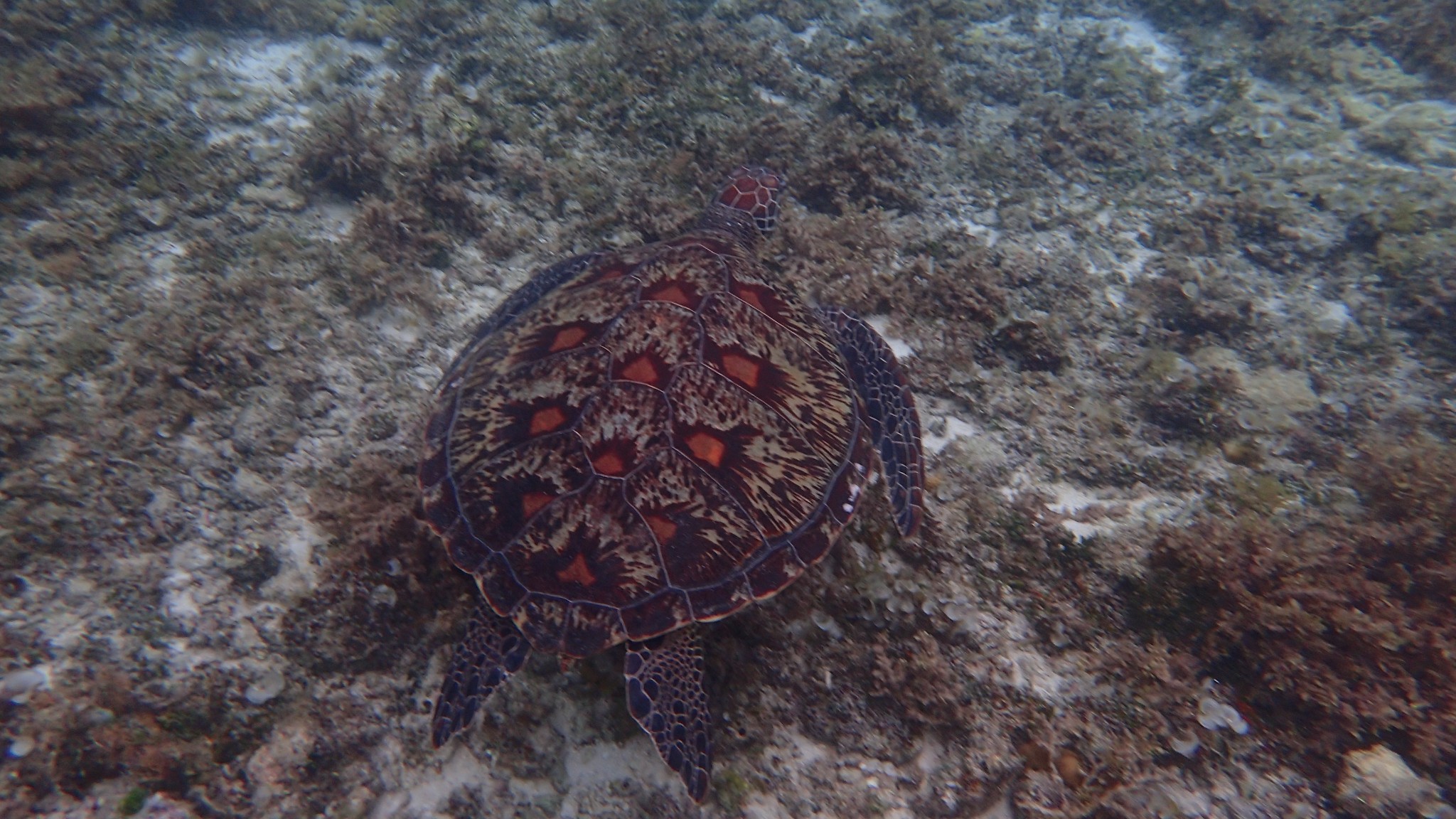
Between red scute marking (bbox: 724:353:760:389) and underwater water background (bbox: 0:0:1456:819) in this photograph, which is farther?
red scute marking (bbox: 724:353:760:389)

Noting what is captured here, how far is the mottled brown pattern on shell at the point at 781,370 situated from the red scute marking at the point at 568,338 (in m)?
0.54

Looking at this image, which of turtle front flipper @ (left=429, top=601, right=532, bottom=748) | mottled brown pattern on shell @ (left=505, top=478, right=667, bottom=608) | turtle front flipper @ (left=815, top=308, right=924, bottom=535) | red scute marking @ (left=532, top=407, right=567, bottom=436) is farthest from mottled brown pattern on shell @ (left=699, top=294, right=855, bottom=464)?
turtle front flipper @ (left=429, top=601, right=532, bottom=748)

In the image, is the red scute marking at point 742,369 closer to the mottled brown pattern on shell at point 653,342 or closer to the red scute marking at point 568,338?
the mottled brown pattern on shell at point 653,342

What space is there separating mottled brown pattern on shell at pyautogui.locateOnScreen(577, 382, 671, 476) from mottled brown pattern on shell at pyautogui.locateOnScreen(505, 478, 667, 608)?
108 mm

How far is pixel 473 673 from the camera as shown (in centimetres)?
200

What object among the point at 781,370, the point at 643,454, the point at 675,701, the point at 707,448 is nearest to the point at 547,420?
the point at 643,454

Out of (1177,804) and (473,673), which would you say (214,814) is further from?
(1177,804)

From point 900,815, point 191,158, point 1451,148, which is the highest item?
point 1451,148

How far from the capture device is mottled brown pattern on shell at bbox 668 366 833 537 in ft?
7.22

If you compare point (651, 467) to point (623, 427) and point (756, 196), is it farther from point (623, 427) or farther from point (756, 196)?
point (756, 196)

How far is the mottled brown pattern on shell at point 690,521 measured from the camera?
204 centimetres

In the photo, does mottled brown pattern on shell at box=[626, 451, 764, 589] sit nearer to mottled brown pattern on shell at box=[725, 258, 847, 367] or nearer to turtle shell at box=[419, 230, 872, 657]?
turtle shell at box=[419, 230, 872, 657]

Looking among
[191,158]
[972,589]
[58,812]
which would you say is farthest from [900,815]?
[191,158]

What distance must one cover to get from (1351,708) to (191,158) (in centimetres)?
652
